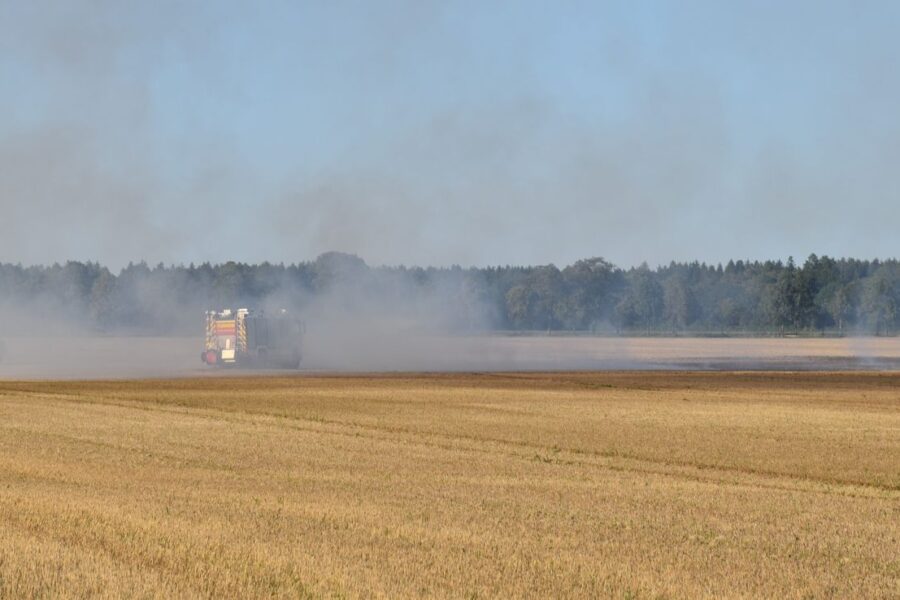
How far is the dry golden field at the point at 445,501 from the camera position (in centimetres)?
1511

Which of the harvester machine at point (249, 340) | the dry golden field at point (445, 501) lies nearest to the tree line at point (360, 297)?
the harvester machine at point (249, 340)

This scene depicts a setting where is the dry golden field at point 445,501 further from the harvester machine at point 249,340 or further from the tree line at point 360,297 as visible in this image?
the tree line at point 360,297

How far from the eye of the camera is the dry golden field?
1511 cm

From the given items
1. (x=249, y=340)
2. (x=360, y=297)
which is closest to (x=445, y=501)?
(x=249, y=340)

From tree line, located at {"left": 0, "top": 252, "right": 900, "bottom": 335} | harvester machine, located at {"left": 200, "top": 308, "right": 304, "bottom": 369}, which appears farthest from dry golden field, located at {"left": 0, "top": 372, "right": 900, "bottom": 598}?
tree line, located at {"left": 0, "top": 252, "right": 900, "bottom": 335}

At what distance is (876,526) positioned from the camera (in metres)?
19.8

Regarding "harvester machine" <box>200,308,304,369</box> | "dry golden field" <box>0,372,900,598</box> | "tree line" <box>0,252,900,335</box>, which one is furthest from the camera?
"tree line" <box>0,252,900,335</box>

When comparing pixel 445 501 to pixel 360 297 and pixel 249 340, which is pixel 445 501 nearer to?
pixel 249 340

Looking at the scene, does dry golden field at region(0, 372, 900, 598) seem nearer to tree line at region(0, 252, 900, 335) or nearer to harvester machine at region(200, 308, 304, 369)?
harvester machine at region(200, 308, 304, 369)

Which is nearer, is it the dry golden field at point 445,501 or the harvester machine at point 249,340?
the dry golden field at point 445,501

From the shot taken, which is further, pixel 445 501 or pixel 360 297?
pixel 360 297

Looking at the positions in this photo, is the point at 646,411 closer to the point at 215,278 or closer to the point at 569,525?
the point at 569,525

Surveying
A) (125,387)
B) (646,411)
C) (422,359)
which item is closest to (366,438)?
(646,411)

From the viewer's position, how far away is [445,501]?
21641 mm
